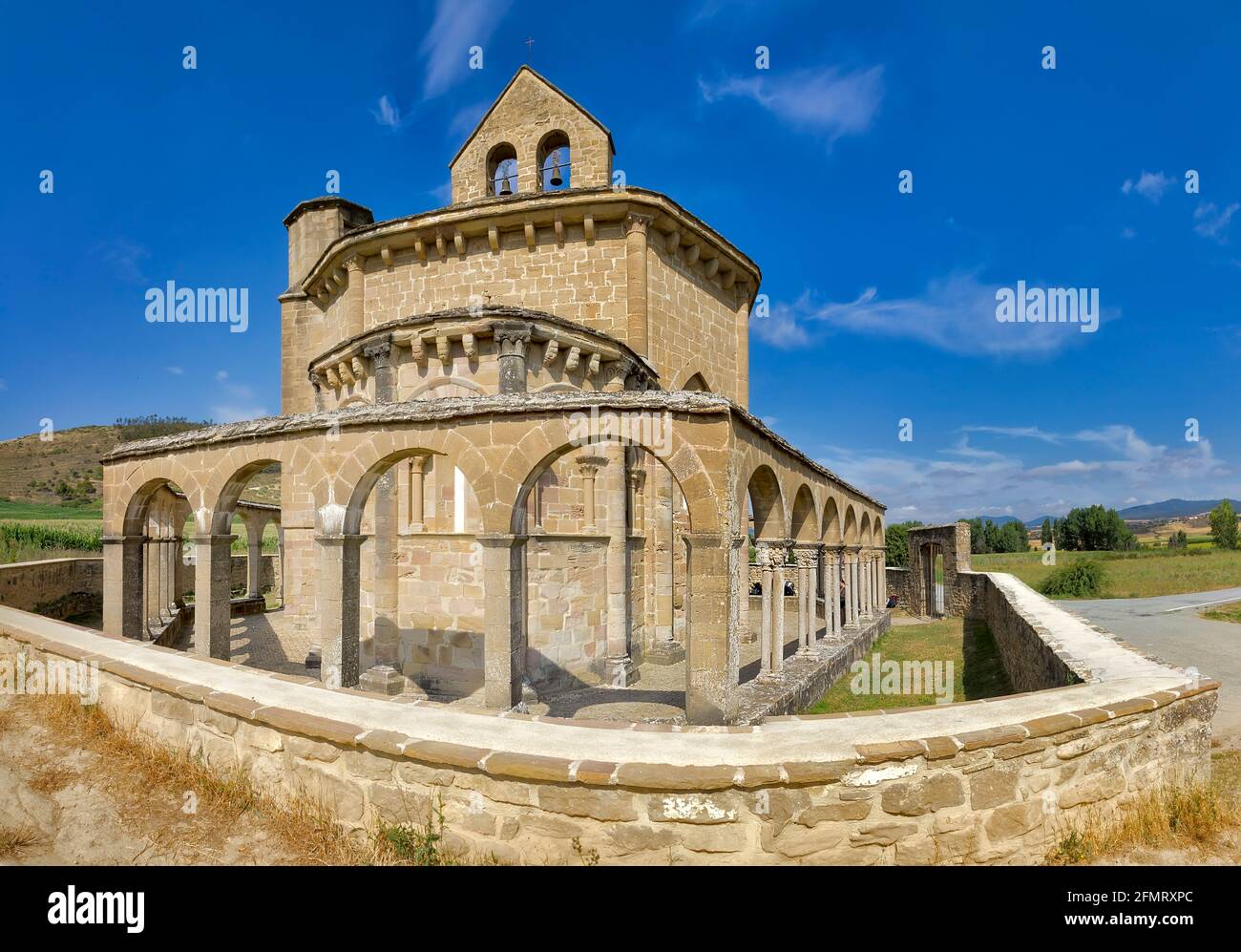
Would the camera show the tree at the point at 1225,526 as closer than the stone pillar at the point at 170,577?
No

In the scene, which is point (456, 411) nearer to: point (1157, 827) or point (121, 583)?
point (1157, 827)

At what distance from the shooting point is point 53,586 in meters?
19.0

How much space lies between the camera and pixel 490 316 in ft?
31.2

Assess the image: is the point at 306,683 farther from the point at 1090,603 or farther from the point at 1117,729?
the point at 1090,603

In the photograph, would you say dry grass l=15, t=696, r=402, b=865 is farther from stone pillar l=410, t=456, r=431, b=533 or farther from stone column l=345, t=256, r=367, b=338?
stone column l=345, t=256, r=367, b=338

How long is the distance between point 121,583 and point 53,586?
12.4 m

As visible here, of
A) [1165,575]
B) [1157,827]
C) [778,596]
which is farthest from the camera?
[1165,575]

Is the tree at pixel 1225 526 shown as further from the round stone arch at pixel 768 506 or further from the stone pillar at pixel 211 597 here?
the stone pillar at pixel 211 597

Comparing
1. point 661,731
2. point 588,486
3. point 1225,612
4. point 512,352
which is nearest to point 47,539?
point 512,352

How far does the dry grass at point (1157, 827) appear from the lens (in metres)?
3.70

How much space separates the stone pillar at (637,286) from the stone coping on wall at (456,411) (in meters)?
4.02

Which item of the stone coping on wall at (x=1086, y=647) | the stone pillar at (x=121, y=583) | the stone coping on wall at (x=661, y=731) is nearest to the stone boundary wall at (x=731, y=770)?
the stone coping on wall at (x=661, y=731)

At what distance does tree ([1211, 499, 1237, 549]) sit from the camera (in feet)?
137
